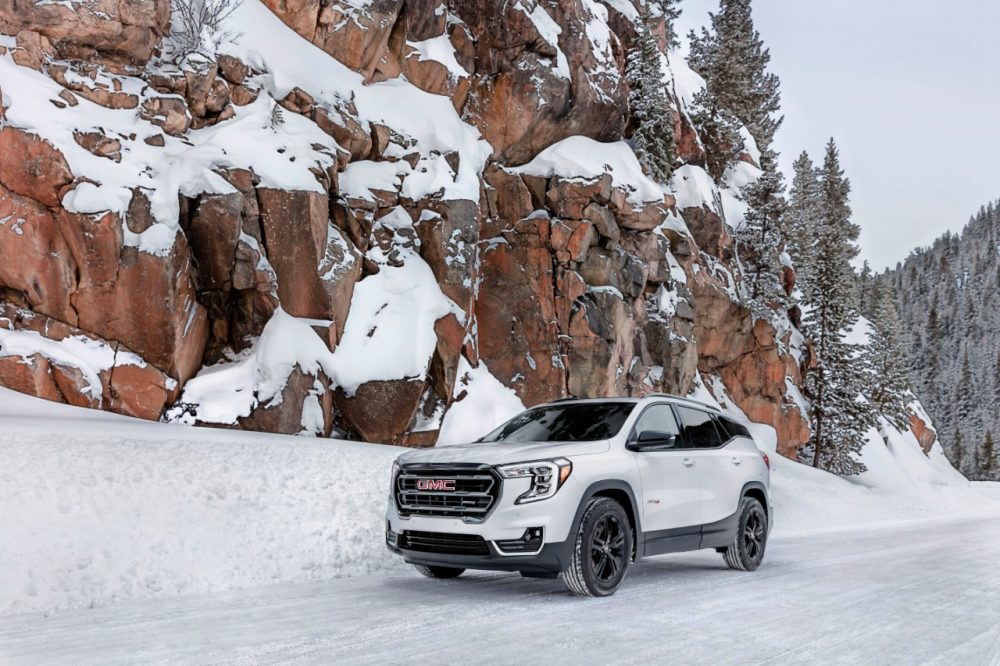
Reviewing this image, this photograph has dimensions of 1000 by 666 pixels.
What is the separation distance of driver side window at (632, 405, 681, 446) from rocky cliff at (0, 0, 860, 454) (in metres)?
10.0

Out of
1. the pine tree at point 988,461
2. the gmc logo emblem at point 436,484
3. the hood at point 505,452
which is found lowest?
the pine tree at point 988,461

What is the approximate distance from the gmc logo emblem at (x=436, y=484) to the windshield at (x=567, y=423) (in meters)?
1.40

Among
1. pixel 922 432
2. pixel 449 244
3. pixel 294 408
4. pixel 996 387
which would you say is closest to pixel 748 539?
pixel 294 408

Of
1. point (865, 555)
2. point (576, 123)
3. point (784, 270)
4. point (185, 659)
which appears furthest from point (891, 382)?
point (185, 659)

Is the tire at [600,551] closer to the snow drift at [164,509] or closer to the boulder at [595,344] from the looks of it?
the snow drift at [164,509]

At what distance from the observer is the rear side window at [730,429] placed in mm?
9701

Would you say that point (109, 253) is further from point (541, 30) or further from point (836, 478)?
point (836, 478)

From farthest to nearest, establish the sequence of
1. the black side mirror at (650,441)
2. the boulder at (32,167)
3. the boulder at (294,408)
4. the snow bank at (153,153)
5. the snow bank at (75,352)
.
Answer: the boulder at (294,408), the snow bank at (153,153), the boulder at (32,167), the snow bank at (75,352), the black side mirror at (650,441)

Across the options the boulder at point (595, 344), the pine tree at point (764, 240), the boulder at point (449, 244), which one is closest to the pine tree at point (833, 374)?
the pine tree at point (764, 240)

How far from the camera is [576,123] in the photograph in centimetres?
2756

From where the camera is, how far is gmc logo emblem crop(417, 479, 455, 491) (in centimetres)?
704

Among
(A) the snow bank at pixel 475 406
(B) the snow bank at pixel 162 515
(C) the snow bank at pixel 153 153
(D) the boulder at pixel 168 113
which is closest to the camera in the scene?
(B) the snow bank at pixel 162 515

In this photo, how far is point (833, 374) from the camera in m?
37.4

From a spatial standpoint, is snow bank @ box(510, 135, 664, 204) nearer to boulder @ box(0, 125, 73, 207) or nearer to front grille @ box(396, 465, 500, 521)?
boulder @ box(0, 125, 73, 207)
